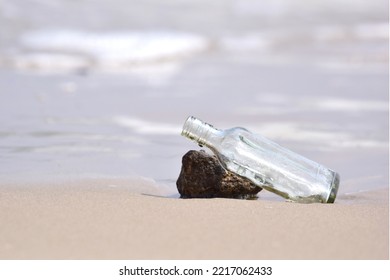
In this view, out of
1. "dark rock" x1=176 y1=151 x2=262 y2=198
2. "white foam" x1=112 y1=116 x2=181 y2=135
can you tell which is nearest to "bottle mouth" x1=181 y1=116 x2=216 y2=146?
"dark rock" x1=176 y1=151 x2=262 y2=198

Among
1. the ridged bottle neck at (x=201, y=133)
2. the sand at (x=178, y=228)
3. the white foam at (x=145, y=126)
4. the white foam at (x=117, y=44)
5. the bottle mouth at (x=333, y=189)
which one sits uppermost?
the white foam at (x=117, y=44)

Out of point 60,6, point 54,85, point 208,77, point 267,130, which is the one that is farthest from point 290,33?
point 267,130

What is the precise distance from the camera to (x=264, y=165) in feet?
10.2

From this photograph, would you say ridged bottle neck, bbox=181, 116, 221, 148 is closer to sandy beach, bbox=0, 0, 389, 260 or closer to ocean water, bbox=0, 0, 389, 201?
sandy beach, bbox=0, 0, 389, 260

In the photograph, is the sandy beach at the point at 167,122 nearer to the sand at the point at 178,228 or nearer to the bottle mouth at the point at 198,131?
the sand at the point at 178,228

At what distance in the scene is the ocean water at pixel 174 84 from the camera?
404cm

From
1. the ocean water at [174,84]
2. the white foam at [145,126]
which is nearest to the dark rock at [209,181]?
the ocean water at [174,84]

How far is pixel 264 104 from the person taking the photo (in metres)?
5.80

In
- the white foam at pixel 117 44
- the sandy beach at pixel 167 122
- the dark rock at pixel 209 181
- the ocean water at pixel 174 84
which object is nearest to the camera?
the sandy beach at pixel 167 122

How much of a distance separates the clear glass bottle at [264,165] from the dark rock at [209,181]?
0.19 feet

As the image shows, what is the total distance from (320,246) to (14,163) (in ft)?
5.64

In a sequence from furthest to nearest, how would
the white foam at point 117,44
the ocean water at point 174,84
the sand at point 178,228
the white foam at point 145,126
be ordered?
the white foam at point 117,44 → the white foam at point 145,126 → the ocean water at point 174,84 → the sand at point 178,228

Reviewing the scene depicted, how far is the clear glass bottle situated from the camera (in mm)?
3055
